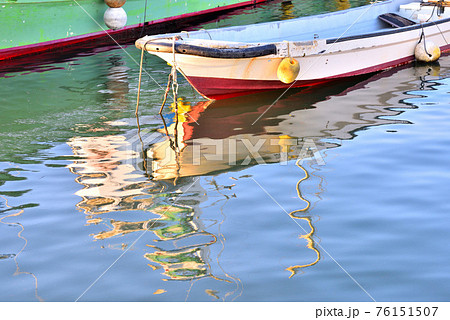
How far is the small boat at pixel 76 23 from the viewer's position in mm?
13352

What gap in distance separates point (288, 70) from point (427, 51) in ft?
12.8

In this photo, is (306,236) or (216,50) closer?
(306,236)

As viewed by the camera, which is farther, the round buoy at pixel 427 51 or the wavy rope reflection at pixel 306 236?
the round buoy at pixel 427 51

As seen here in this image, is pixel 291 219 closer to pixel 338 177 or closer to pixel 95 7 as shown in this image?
pixel 338 177

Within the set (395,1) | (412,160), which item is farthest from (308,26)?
(412,160)

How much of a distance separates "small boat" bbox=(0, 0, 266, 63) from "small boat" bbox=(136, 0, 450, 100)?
15.2 feet

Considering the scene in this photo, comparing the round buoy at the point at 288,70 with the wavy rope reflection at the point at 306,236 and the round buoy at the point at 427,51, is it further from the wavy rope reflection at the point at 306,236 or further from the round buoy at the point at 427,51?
the round buoy at the point at 427,51

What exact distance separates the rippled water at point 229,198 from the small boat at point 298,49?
406mm

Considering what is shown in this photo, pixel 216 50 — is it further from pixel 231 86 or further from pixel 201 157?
pixel 201 157

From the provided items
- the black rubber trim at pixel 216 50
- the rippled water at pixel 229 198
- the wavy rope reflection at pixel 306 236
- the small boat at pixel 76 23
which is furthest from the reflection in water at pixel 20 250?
the small boat at pixel 76 23

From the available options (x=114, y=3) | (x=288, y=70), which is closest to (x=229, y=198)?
(x=288, y=70)

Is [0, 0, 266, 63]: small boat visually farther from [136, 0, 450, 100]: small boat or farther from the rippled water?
[136, 0, 450, 100]: small boat

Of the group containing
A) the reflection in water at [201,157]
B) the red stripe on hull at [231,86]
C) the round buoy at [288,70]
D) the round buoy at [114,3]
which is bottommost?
the reflection in water at [201,157]

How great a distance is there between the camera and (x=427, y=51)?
12.4 meters
